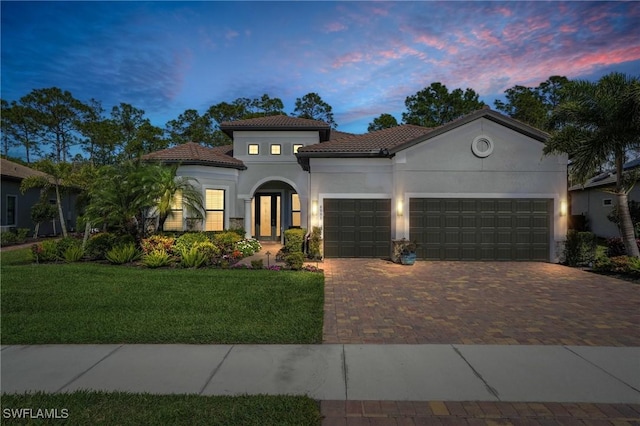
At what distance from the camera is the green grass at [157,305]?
555 centimetres

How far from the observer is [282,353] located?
4926 millimetres

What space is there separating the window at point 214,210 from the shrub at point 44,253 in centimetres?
657

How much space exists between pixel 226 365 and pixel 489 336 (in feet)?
14.5

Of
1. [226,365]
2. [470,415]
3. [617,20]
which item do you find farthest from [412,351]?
[617,20]

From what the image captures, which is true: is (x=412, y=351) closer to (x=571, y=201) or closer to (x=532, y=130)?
(x=532, y=130)

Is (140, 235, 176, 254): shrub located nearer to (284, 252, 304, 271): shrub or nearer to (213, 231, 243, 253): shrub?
(213, 231, 243, 253): shrub

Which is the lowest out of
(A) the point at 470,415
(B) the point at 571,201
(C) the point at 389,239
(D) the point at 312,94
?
(A) the point at 470,415

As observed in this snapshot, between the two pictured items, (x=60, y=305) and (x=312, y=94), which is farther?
(x=312, y=94)

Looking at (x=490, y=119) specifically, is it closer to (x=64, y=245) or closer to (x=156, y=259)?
(x=156, y=259)

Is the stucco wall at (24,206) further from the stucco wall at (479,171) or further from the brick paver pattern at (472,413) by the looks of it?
the brick paver pattern at (472,413)

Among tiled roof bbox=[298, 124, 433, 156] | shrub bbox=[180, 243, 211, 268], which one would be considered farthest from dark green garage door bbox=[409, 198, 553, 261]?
shrub bbox=[180, 243, 211, 268]

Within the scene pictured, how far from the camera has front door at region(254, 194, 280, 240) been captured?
68.4 ft

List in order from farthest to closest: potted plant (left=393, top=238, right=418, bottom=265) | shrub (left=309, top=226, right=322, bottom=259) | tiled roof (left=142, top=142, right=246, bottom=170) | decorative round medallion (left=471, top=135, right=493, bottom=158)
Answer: tiled roof (left=142, top=142, right=246, bottom=170) → shrub (left=309, top=226, right=322, bottom=259) → decorative round medallion (left=471, top=135, right=493, bottom=158) → potted plant (left=393, top=238, right=418, bottom=265)

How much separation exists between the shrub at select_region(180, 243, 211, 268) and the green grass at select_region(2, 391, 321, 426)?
7381mm
